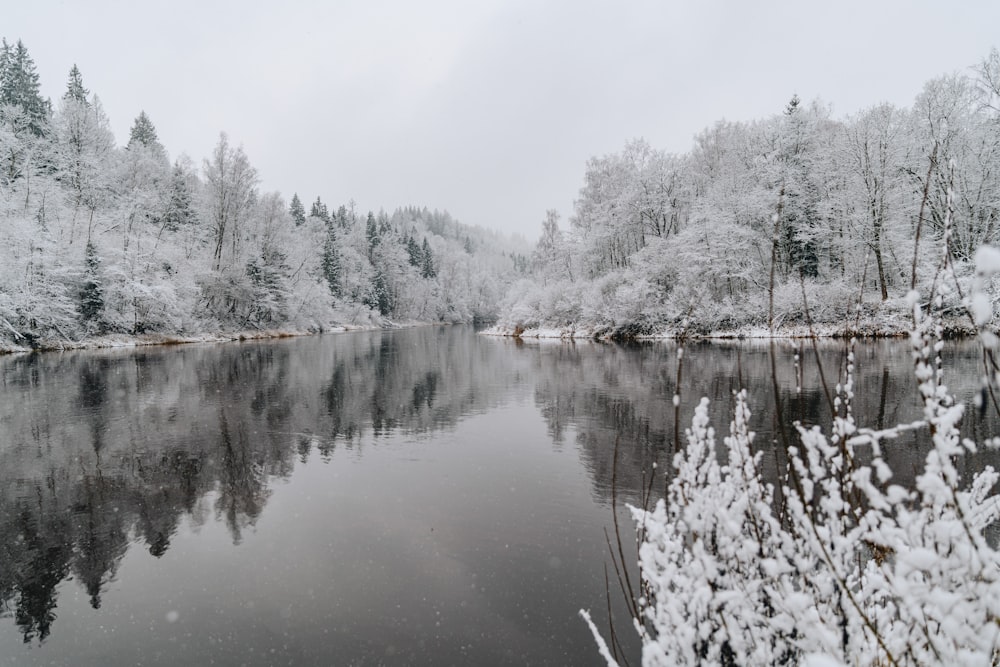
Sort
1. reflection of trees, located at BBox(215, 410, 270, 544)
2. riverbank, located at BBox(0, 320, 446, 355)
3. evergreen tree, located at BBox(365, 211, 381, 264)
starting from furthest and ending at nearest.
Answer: evergreen tree, located at BBox(365, 211, 381, 264)
riverbank, located at BBox(0, 320, 446, 355)
reflection of trees, located at BBox(215, 410, 270, 544)

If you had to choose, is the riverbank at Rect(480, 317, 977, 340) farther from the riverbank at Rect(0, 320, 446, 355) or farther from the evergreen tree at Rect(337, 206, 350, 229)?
the evergreen tree at Rect(337, 206, 350, 229)

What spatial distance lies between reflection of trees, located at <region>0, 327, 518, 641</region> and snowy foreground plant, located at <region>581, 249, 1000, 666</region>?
16.4 feet

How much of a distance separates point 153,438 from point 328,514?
5.53 metres

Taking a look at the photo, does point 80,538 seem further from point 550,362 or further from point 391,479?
point 550,362

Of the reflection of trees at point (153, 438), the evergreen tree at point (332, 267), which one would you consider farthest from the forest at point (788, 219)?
Result: the evergreen tree at point (332, 267)

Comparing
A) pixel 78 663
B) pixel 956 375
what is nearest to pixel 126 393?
pixel 78 663

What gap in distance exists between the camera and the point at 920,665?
189 cm

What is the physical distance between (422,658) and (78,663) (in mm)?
2487

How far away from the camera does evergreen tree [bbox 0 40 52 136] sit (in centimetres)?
4234

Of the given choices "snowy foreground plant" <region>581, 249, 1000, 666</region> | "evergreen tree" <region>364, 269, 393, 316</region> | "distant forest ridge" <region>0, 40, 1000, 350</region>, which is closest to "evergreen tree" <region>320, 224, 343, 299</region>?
"evergreen tree" <region>364, 269, 393, 316</region>

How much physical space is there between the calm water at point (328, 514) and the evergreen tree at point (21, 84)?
42.3m

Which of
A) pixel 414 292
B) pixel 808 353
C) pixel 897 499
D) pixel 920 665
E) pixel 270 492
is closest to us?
pixel 897 499

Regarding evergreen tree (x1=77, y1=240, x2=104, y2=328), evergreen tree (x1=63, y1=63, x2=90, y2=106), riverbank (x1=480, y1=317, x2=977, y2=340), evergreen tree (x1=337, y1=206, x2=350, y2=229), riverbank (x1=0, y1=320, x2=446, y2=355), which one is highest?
evergreen tree (x1=63, y1=63, x2=90, y2=106)

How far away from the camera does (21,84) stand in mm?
43500
